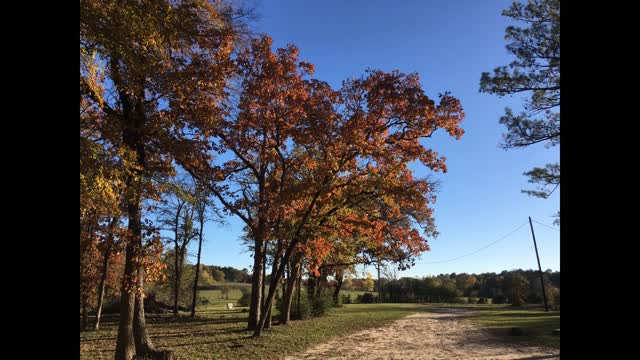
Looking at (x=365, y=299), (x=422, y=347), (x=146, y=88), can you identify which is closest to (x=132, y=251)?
(x=146, y=88)

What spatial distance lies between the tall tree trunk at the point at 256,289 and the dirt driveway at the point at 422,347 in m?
4.45

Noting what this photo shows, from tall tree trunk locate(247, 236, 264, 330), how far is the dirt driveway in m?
4.45

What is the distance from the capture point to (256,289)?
1927 centimetres

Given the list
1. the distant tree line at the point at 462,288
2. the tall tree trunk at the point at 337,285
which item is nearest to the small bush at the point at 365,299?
the distant tree line at the point at 462,288

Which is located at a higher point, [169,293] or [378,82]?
[378,82]

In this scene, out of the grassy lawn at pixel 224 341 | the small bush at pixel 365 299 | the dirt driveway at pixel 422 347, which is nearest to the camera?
the dirt driveway at pixel 422 347

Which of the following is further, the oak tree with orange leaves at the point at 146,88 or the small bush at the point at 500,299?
the small bush at the point at 500,299

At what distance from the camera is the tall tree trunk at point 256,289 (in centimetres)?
1847

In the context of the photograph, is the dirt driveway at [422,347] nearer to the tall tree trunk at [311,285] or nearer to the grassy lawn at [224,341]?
the grassy lawn at [224,341]
